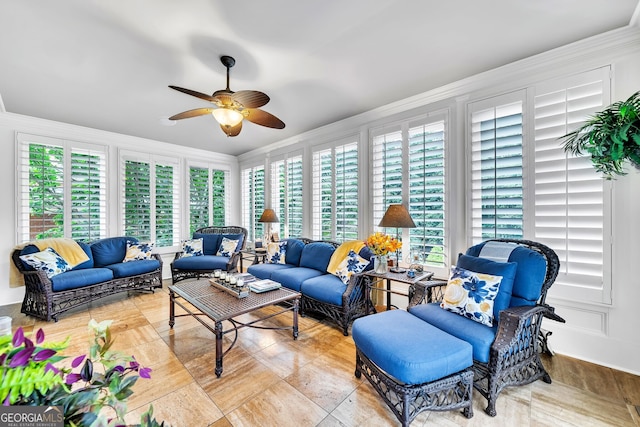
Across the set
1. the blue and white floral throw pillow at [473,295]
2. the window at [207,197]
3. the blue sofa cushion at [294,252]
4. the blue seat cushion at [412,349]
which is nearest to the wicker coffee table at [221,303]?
the blue seat cushion at [412,349]

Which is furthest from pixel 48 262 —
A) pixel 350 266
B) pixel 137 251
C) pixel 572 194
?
pixel 572 194

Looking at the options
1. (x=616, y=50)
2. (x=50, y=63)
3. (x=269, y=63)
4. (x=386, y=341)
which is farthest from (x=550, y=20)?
(x=50, y=63)

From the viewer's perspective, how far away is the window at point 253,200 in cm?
554

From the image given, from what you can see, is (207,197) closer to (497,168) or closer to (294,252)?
(294,252)

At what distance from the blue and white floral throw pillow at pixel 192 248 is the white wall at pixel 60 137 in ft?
1.73

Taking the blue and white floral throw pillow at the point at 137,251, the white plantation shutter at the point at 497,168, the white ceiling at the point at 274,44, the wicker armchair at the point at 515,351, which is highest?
the white ceiling at the point at 274,44

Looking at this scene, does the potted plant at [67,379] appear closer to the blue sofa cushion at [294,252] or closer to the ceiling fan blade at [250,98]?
the ceiling fan blade at [250,98]

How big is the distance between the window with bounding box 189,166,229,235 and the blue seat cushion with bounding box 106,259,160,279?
131 cm

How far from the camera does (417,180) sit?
3.14 meters

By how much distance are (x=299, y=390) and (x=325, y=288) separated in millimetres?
1152

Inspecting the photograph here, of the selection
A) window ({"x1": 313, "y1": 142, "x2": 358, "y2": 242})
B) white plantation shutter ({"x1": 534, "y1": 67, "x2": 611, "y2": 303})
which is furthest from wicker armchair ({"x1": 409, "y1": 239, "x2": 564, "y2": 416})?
window ({"x1": 313, "y1": 142, "x2": 358, "y2": 242})

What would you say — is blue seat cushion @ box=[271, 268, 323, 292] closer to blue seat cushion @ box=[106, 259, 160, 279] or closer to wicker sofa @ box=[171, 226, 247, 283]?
wicker sofa @ box=[171, 226, 247, 283]

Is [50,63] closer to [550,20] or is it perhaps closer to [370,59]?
[370,59]

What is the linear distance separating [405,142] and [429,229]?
3.66 ft
